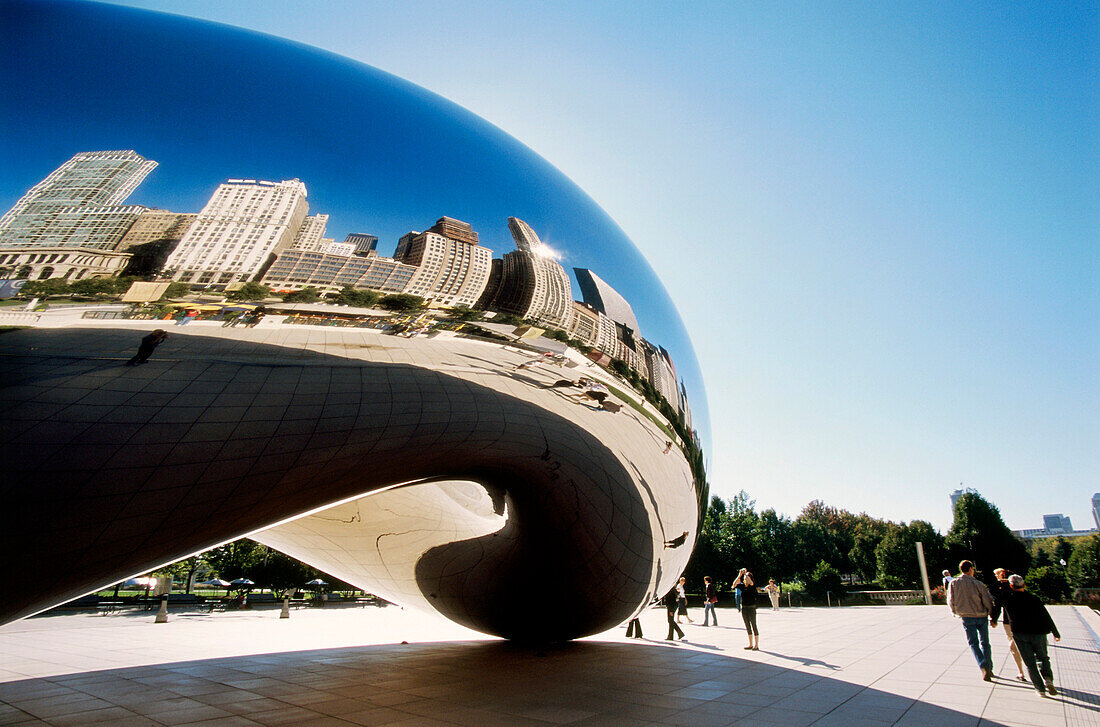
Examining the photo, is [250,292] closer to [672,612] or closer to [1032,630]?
[1032,630]

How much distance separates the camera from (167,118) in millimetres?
2965

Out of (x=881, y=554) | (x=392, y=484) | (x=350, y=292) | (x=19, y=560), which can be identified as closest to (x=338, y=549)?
(x=392, y=484)

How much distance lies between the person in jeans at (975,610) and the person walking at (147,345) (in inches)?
319

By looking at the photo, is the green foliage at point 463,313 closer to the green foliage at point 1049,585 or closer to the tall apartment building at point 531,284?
the tall apartment building at point 531,284

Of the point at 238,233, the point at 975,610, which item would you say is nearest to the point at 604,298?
the point at 238,233

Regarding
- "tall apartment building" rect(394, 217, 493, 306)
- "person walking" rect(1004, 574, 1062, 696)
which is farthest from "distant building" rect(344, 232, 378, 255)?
"person walking" rect(1004, 574, 1062, 696)

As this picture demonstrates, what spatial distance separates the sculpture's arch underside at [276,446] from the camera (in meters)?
2.63

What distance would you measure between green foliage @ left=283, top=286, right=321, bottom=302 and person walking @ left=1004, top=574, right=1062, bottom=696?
7.37 meters

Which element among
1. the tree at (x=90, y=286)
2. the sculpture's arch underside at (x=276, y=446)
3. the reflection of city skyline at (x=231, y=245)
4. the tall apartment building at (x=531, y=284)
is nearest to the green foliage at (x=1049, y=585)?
the sculpture's arch underside at (x=276, y=446)

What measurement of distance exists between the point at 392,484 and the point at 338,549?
114 inches

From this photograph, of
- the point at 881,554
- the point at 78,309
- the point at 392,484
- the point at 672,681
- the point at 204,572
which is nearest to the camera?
the point at 78,309

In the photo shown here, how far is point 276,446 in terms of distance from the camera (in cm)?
310

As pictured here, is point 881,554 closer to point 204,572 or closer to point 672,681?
point 672,681

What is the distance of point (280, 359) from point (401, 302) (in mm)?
717
